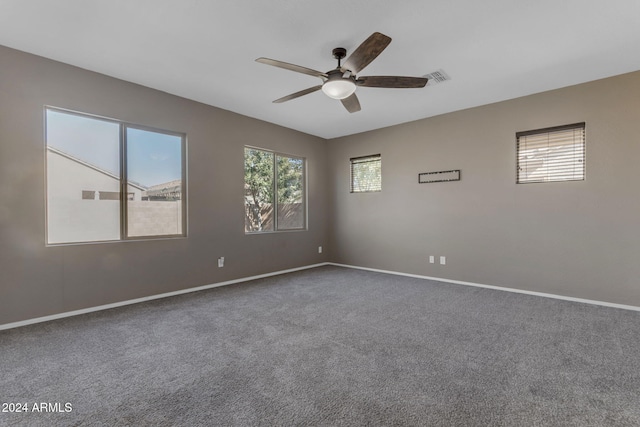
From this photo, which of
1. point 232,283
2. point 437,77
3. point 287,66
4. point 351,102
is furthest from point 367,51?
point 232,283

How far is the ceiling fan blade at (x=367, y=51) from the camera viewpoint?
83.3 inches

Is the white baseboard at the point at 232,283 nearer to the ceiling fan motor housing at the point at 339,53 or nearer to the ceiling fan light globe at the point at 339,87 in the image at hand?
the ceiling fan light globe at the point at 339,87

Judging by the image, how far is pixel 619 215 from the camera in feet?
11.2

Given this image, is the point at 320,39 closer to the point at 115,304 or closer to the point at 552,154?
the point at 552,154

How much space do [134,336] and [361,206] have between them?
4163mm

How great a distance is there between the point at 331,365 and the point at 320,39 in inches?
107

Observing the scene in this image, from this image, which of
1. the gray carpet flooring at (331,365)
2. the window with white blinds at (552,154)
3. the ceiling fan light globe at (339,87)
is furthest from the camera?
the window with white blinds at (552,154)

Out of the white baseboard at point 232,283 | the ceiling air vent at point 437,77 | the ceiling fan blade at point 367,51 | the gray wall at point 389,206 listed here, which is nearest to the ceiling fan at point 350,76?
the ceiling fan blade at point 367,51

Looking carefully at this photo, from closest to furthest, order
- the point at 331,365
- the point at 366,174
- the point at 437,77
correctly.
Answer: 1. the point at 331,365
2. the point at 437,77
3. the point at 366,174

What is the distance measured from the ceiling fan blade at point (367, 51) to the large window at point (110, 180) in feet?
8.94

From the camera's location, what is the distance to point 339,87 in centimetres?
268

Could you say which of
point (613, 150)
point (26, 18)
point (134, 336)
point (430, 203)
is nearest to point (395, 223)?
point (430, 203)

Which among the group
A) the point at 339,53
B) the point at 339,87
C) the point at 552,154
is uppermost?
the point at 339,53

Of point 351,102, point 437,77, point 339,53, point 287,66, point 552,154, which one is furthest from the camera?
point 552,154
